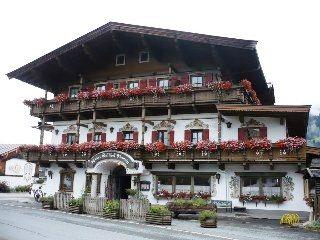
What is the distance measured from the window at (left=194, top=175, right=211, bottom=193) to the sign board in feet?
11.9

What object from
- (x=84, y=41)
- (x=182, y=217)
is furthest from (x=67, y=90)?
(x=182, y=217)

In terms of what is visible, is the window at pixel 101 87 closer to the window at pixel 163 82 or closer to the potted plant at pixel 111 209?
the window at pixel 163 82

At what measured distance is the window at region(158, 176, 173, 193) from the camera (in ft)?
77.9

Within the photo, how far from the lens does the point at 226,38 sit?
22.7m

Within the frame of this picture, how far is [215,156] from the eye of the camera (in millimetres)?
21516

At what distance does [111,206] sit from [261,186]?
8.48 metres

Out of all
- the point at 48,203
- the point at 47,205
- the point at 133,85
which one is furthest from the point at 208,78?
the point at 47,205

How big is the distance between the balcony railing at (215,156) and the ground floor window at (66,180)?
157 centimetres

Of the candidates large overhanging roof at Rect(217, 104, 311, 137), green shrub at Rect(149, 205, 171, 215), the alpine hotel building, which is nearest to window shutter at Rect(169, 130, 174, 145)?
the alpine hotel building

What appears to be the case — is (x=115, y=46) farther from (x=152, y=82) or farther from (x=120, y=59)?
(x=152, y=82)

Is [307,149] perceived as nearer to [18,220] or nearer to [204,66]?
[204,66]

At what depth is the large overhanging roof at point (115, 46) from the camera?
76.7 feet

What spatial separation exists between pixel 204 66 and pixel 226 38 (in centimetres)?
271

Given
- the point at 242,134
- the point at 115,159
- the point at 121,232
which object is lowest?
the point at 121,232
